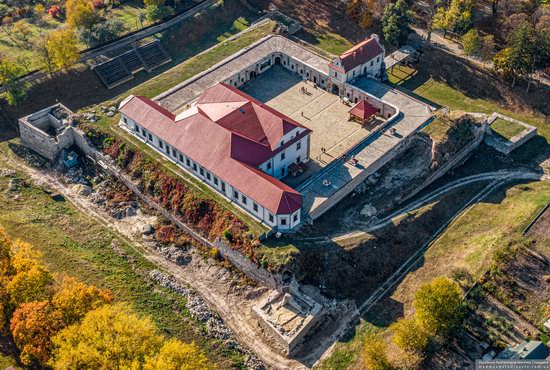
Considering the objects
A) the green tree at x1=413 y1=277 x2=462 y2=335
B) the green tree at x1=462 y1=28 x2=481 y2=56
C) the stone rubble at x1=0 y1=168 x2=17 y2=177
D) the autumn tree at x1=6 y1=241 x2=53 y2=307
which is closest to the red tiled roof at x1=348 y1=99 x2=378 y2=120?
the green tree at x1=462 y1=28 x2=481 y2=56

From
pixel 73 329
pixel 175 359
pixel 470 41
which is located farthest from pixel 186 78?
pixel 175 359

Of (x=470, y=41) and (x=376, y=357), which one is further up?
(x=470, y=41)

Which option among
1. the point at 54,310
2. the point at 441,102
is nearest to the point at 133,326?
the point at 54,310

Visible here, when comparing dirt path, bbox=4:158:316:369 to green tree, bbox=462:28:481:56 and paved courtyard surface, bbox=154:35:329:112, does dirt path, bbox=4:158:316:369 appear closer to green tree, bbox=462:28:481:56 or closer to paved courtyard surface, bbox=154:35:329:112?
paved courtyard surface, bbox=154:35:329:112

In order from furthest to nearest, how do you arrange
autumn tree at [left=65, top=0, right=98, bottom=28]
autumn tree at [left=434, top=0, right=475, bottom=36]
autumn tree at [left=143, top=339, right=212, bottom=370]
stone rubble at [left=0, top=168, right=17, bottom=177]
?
autumn tree at [left=65, top=0, right=98, bottom=28]
autumn tree at [left=434, top=0, right=475, bottom=36]
stone rubble at [left=0, top=168, right=17, bottom=177]
autumn tree at [left=143, top=339, right=212, bottom=370]

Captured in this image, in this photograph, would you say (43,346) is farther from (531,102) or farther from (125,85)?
(531,102)

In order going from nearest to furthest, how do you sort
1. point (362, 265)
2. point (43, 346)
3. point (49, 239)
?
1. point (43, 346)
2. point (362, 265)
3. point (49, 239)

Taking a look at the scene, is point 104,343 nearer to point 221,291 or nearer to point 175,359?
point 175,359
